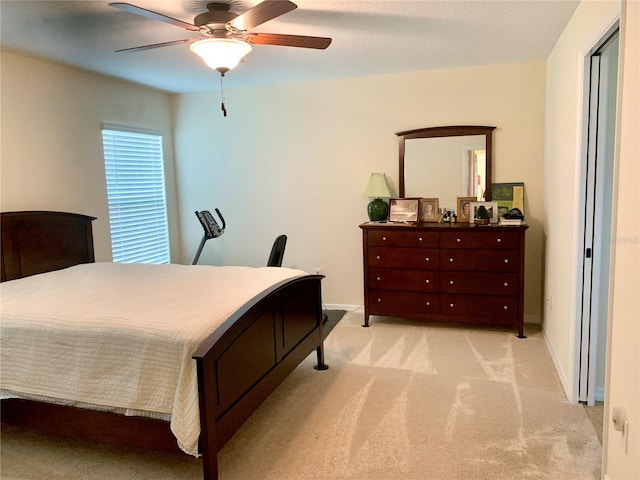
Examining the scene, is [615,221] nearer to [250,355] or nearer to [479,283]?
[250,355]

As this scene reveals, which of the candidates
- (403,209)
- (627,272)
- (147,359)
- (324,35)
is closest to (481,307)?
(403,209)

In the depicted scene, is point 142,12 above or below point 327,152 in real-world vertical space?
above

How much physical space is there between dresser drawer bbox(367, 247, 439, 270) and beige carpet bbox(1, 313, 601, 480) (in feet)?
3.00

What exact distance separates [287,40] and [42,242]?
2537mm

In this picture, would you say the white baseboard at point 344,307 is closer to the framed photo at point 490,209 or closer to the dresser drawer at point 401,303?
the dresser drawer at point 401,303

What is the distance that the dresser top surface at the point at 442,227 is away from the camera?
154 inches

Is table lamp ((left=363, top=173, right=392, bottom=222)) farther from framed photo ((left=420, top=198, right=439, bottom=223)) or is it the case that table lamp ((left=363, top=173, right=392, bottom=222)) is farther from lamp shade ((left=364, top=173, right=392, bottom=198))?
framed photo ((left=420, top=198, right=439, bottom=223))

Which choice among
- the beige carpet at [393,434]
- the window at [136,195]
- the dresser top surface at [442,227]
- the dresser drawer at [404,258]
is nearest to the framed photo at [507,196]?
the dresser top surface at [442,227]

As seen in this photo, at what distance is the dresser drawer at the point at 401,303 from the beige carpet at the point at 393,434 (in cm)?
70

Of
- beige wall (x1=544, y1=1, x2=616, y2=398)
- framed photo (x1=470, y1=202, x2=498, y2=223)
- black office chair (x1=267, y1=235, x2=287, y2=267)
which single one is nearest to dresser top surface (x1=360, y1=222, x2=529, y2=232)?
framed photo (x1=470, y1=202, x2=498, y2=223)

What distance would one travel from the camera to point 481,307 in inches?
161

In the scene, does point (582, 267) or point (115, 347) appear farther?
point (582, 267)

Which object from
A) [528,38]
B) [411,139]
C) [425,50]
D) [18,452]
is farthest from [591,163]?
[18,452]

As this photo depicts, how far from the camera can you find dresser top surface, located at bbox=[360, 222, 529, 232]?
12.8 ft
